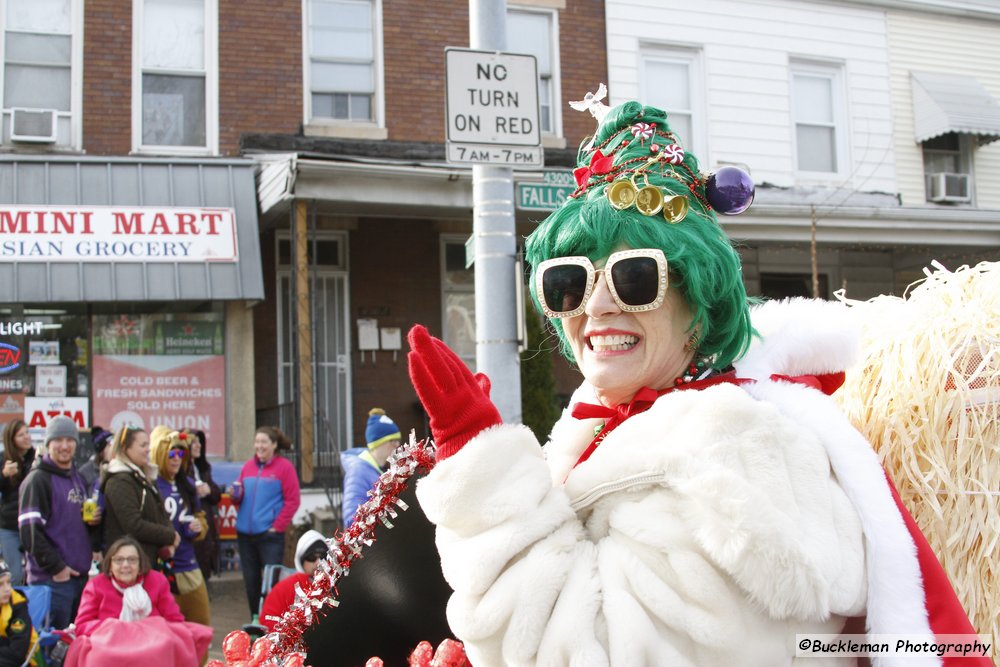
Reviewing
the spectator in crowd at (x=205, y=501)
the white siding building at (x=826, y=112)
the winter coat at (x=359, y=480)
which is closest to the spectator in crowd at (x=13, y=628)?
the winter coat at (x=359, y=480)

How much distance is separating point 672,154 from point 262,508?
22.1 feet

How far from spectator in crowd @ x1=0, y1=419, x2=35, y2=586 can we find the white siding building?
8557mm

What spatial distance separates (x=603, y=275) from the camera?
192 centimetres

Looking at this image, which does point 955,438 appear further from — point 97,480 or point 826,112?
point 826,112

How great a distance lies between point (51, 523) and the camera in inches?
263

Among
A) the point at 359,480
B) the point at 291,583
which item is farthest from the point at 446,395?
the point at 359,480

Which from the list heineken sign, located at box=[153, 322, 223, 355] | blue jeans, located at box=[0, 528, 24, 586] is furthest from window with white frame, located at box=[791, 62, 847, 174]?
blue jeans, located at box=[0, 528, 24, 586]

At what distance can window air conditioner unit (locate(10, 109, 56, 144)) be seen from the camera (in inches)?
428

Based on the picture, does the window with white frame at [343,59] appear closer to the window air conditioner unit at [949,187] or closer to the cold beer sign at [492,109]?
the cold beer sign at [492,109]

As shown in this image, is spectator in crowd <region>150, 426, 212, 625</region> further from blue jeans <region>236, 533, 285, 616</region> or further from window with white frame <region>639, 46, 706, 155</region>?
window with white frame <region>639, 46, 706, 155</region>

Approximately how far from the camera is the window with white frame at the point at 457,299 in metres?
12.6

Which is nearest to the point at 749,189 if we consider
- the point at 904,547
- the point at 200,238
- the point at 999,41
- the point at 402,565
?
the point at 904,547

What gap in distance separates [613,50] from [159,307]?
6.91 meters

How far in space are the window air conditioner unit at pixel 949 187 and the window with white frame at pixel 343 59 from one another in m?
8.48
